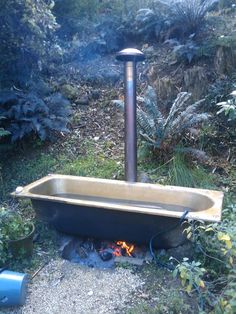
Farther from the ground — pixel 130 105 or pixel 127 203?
pixel 130 105

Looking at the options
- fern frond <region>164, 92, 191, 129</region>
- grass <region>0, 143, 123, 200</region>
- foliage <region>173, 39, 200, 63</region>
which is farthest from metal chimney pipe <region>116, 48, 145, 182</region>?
foliage <region>173, 39, 200, 63</region>

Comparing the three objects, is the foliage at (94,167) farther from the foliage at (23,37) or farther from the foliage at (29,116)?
the foliage at (23,37)

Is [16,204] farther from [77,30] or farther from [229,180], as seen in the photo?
[77,30]

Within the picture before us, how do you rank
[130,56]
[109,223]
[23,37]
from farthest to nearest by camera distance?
[23,37]
[130,56]
[109,223]

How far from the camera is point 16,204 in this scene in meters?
3.95

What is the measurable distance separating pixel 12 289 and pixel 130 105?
2059 millimetres

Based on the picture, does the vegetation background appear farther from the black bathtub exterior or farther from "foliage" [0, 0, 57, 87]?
the black bathtub exterior

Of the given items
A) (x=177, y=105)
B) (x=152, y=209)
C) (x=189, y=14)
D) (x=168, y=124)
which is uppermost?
(x=189, y=14)

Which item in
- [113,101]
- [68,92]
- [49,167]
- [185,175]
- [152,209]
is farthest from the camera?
[68,92]

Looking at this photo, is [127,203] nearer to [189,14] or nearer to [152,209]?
[152,209]

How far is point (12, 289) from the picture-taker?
248cm

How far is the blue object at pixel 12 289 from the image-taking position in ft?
8.11

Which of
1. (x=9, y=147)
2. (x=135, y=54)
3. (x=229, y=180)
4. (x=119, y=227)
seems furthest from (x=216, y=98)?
(x=9, y=147)

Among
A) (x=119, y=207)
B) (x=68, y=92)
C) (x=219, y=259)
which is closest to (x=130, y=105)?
(x=119, y=207)
